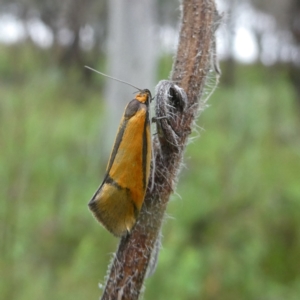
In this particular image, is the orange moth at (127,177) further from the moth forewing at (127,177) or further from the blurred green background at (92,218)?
the blurred green background at (92,218)

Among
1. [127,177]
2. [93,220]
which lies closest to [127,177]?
[127,177]

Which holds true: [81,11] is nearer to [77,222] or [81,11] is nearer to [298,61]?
[77,222]

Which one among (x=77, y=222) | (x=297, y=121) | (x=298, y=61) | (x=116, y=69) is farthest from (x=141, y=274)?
(x=298, y=61)

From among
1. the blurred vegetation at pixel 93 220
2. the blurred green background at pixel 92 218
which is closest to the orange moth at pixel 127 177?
the blurred green background at pixel 92 218

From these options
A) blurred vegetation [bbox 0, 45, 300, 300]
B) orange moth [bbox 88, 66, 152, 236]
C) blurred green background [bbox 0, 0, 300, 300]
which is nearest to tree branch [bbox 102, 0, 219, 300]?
orange moth [bbox 88, 66, 152, 236]

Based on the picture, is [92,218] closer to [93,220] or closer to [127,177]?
[93,220]

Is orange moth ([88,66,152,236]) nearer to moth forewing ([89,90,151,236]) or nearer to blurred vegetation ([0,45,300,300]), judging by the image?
moth forewing ([89,90,151,236])
